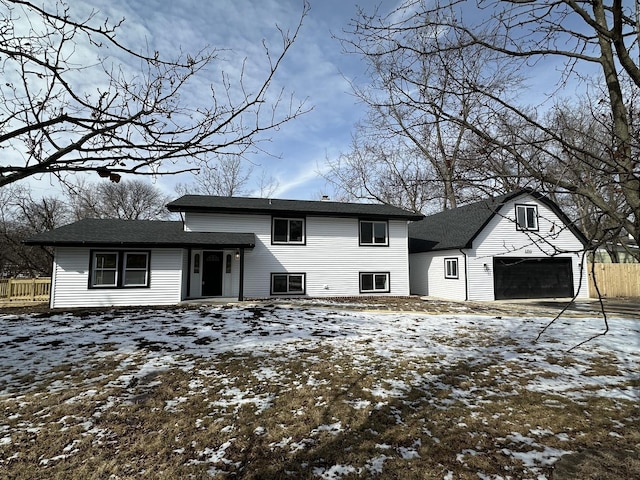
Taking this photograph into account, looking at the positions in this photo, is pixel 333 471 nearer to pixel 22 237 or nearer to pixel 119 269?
pixel 119 269

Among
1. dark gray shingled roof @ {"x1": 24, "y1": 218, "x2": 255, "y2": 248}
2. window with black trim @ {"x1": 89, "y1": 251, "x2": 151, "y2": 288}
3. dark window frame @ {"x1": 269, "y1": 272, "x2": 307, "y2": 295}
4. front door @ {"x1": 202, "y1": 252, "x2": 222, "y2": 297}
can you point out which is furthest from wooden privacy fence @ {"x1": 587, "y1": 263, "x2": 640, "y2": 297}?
window with black trim @ {"x1": 89, "y1": 251, "x2": 151, "y2": 288}

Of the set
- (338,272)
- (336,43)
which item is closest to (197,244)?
(338,272)

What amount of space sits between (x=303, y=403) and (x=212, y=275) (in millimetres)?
13106

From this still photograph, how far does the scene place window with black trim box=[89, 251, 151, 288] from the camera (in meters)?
14.5

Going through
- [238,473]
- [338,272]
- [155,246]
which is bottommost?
[238,473]

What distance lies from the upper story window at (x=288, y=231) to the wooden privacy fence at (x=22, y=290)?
1344cm

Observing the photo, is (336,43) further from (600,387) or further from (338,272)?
(338,272)

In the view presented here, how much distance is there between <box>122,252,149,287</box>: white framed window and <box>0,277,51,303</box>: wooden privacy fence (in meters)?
7.96

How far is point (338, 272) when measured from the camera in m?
17.7

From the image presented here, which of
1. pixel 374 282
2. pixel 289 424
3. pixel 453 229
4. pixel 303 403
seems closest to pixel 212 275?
pixel 374 282

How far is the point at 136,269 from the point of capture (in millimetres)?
14820

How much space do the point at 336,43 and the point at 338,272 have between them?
1465cm

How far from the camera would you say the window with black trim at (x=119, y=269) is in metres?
14.5

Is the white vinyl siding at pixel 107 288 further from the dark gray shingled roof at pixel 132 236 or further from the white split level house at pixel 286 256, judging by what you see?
the dark gray shingled roof at pixel 132 236
